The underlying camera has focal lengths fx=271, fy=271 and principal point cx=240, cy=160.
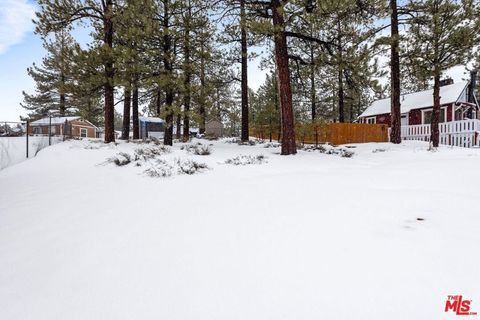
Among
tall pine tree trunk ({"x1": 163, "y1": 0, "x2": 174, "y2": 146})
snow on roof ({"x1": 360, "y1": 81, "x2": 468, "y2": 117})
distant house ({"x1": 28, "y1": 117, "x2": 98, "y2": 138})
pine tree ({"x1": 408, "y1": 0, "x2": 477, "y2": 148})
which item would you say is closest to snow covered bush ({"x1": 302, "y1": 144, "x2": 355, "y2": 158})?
pine tree ({"x1": 408, "y1": 0, "x2": 477, "y2": 148})

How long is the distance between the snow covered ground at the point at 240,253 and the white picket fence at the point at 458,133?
11514mm

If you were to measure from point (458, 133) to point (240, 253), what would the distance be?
15.8 meters

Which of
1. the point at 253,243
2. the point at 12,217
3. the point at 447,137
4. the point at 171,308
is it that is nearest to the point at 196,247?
the point at 253,243

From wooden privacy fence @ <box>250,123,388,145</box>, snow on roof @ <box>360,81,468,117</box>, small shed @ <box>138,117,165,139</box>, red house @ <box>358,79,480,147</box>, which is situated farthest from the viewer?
small shed @ <box>138,117,165,139</box>

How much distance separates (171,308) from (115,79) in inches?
440

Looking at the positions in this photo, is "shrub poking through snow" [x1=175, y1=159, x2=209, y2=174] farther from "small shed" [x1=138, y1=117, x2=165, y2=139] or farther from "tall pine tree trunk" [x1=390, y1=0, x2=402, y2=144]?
"small shed" [x1=138, y1=117, x2=165, y2=139]

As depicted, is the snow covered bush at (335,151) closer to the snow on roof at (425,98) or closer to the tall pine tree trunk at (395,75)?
the tall pine tree trunk at (395,75)

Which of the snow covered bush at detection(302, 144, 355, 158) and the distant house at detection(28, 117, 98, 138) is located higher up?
the distant house at detection(28, 117, 98, 138)

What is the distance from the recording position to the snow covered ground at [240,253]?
1.42m

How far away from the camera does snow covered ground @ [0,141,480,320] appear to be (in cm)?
142

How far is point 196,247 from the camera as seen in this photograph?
2102 millimetres

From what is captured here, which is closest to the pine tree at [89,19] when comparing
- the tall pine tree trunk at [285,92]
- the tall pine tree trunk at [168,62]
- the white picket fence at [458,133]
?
the tall pine tree trunk at [168,62]

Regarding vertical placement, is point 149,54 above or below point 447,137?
above

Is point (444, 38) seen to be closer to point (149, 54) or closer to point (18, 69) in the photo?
point (149, 54)
